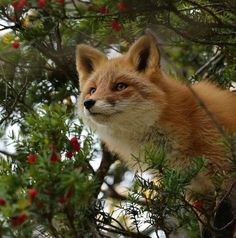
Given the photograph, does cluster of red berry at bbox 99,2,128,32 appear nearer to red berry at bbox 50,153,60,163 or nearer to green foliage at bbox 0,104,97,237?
green foliage at bbox 0,104,97,237

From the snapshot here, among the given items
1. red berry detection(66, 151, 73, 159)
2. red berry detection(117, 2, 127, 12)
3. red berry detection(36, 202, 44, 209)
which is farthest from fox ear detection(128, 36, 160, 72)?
red berry detection(36, 202, 44, 209)

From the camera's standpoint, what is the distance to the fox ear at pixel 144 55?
6473 millimetres

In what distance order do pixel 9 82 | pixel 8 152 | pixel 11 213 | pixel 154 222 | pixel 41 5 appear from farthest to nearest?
pixel 8 152 < pixel 9 82 < pixel 41 5 < pixel 154 222 < pixel 11 213

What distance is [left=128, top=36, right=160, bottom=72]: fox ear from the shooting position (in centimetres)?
647

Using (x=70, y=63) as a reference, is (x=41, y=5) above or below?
below

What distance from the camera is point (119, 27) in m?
5.40

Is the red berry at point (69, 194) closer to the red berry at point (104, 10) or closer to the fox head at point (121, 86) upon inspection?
the red berry at point (104, 10)

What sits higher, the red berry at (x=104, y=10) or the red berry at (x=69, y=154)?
the red berry at (x=104, y=10)

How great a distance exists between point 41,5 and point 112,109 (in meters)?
1.39

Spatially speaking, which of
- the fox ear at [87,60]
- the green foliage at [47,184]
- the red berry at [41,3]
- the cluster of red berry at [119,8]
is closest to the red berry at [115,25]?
the cluster of red berry at [119,8]

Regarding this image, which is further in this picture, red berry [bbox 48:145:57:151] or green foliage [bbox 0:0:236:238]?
red berry [bbox 48:145:57:151]

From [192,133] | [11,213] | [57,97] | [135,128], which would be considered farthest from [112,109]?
[11,213]

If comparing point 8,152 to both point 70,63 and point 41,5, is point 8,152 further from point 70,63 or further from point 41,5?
point 41,5

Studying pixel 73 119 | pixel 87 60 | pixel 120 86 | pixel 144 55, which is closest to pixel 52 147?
pixel 73 119
